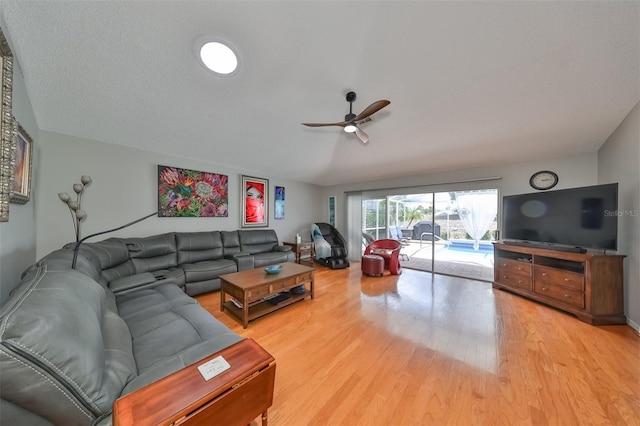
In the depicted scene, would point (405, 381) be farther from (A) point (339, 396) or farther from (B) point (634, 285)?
(B) point (634, 285)

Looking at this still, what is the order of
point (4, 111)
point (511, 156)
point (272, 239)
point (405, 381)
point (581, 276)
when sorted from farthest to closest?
point (272, 239) < point (511, 156) < point (581, 276) < point (405, 381) < point (4, 111)

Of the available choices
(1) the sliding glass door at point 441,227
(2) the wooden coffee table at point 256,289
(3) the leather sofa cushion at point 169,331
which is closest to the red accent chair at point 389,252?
(1) the sliding glass door at point 441,227

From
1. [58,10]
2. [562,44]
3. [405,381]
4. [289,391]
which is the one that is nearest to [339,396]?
[289,391]

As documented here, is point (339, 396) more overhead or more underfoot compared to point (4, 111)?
more underfoot

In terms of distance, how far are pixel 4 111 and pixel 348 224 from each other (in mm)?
5316

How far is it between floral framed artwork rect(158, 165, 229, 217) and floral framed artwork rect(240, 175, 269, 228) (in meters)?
0.39

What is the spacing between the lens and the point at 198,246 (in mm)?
3574

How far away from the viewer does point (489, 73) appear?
2076 millimetres

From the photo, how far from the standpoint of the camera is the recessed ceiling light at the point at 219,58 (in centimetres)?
200

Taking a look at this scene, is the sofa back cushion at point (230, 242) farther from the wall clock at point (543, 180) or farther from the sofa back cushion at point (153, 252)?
the wall clock at point (543, 180)

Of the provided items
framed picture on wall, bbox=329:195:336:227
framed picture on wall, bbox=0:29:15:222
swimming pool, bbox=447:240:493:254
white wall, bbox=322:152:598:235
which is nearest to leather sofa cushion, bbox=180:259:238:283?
framed picture on wall, bbox=0:29:15:222

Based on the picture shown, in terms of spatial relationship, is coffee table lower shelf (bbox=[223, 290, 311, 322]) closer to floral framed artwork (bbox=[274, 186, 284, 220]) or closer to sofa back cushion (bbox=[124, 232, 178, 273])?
sofa back cushion (bbox=[124, 232, 178, 273])

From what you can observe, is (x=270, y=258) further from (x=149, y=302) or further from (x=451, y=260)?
(x=451, y=260)

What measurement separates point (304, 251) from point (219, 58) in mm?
3880
